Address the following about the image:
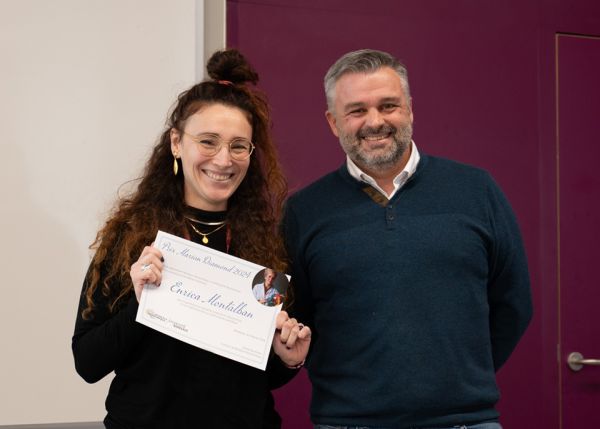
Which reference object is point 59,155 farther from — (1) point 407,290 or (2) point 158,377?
(1) point 407,290

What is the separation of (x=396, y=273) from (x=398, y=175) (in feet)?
0.99

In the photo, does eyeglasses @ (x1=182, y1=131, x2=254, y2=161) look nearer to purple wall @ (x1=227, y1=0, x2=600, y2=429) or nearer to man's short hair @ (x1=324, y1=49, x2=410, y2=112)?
man's short hair @ (x1=324, y1=49, x2=410, y2=112)

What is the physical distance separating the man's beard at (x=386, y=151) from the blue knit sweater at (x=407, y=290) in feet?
0.24

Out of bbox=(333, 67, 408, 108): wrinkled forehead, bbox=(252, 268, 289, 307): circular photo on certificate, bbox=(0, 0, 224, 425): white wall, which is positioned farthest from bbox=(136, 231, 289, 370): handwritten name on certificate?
bbox=(0, 0, 224, 425): white wall

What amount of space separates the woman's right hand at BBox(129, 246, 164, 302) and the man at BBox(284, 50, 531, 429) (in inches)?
17.7

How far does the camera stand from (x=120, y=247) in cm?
190

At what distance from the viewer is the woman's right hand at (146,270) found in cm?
177

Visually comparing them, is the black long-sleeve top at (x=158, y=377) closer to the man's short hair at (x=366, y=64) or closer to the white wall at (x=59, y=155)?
the white wall at (x=59, y=155)

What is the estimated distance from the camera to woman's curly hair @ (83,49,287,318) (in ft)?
6.15

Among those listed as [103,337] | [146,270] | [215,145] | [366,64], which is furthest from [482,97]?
[103,337]

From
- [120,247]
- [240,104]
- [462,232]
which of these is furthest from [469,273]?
[120,247]

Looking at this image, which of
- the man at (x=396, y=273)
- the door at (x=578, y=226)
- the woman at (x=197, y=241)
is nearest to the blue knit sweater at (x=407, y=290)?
the man at (x=396, y=273)

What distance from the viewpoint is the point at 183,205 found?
2.01 meters

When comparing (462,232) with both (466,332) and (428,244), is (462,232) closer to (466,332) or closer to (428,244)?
(428,244)
